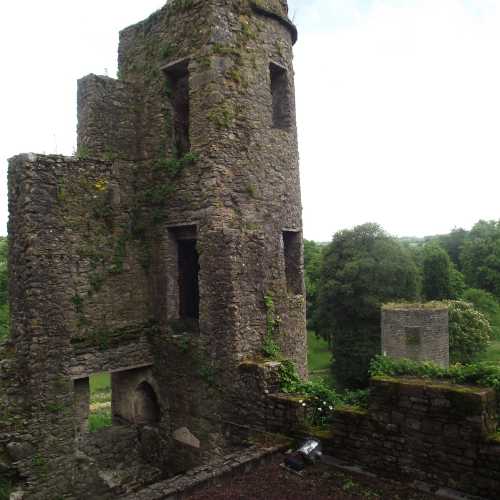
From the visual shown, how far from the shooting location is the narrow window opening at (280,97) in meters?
10.3

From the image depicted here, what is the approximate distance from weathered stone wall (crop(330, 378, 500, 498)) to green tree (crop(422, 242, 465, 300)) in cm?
3931

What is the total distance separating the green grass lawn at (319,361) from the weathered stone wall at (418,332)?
8634 millimetres

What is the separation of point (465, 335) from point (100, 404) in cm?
2156

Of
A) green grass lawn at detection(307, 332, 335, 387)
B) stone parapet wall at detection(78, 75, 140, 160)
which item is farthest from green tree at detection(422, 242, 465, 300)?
stone parapet wall at detection(78, 75, 140, 160)

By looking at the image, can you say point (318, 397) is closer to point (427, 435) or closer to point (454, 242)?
point (427, 435)

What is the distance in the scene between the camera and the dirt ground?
6.01m

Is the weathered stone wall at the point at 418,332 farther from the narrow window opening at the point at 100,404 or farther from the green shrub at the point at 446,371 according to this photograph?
the green shrub at the point at 446,371

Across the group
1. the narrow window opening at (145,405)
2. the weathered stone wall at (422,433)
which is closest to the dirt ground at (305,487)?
the weathered stone wall at (422,433)

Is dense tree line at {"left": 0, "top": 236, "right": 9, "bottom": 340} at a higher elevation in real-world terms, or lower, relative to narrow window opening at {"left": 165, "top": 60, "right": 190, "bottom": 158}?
lower

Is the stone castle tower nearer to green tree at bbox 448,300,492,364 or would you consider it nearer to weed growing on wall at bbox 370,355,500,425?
weed growing on wall at bbox 370,355,500,425

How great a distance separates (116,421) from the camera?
1053cm

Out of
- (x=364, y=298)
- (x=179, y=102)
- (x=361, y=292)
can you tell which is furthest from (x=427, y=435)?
(x=361, y=292)

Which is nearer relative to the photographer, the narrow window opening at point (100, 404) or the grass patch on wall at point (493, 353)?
Result: the narrow window opening at point (100, 404)

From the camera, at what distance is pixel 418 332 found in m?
22.4
